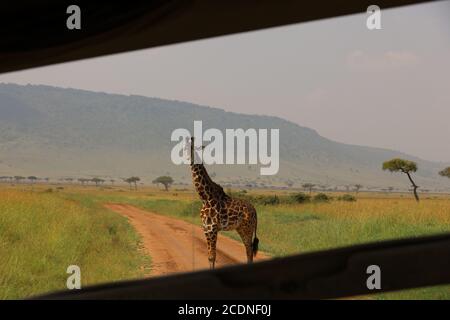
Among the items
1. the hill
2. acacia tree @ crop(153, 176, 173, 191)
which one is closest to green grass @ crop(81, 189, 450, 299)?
acacia tree @ crop(153, 176, 173, 191)

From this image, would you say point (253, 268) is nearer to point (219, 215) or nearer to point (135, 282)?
point (135, 282)

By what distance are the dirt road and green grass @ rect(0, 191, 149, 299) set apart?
1.12 feet

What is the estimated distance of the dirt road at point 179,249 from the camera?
9.91 meters

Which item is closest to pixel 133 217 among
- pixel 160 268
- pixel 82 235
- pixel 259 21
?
pixel 82 235

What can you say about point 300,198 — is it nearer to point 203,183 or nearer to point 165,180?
point 203,183

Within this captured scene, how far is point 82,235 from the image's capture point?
12719 millimetres

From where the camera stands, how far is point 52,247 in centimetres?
1217

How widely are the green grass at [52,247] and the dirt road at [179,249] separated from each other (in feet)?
1.12

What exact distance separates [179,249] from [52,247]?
8.88 feet

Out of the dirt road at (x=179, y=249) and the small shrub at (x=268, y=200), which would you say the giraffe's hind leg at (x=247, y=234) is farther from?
the small shrub at (x=268, y=200)

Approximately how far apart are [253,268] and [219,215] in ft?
23.0

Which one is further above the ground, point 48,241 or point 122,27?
point 122,27

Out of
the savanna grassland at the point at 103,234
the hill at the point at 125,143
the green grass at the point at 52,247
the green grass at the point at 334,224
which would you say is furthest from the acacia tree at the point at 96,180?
the green grass at the point at 334,224
